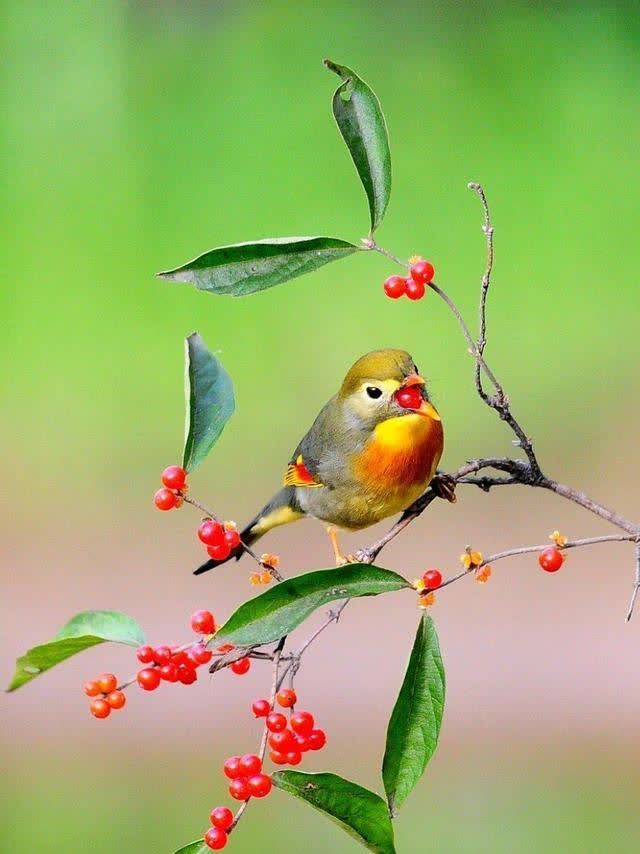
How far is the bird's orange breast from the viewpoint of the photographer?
4.84ft

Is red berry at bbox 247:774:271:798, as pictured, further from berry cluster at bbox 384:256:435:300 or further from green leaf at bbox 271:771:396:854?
berry cluster at bbox 384:256:435:300

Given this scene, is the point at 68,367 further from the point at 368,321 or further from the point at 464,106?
the point at 464,106

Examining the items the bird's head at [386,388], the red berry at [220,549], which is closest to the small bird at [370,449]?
the bird's head at [386,388]

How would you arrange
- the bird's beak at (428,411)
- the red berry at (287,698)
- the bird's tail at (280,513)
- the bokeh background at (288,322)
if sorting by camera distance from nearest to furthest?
the red berry at (287,698) → the bird's beak at (428,411) → the bird's tail at (280,513) → the bokeh background at (288,322)

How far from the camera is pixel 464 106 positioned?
207 inches

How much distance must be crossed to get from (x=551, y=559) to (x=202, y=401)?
1.14 feet

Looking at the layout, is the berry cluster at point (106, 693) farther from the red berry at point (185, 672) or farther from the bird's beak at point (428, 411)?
the bird's beak at point (428, 411)

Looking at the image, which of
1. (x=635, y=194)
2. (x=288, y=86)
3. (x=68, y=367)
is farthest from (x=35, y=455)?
(x=635, y=194)

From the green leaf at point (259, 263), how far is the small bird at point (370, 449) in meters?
0.35

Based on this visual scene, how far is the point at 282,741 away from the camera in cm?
114

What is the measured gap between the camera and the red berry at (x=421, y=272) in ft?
3.71

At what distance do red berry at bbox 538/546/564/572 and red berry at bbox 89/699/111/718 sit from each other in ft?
1.40

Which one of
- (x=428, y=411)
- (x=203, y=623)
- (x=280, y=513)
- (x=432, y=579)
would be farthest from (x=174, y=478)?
(x=280, y=513)

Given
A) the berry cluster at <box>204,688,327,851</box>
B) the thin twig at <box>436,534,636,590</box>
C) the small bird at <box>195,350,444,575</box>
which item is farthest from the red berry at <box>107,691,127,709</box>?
the thin twig at <box>436,534,636,590</box>
